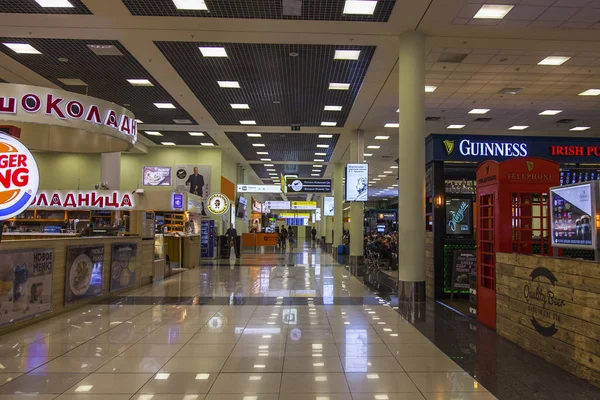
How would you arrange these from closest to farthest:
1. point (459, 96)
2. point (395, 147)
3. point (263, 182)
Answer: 1. point (459, 96)
2. point (395, 147)
3. point (263, 182)

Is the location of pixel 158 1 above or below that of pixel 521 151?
above

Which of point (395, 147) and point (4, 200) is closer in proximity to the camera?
point (4, 200)

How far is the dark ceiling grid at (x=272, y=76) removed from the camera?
8766 millimetres

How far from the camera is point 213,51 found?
8820 millimetres

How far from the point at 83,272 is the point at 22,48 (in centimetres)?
497

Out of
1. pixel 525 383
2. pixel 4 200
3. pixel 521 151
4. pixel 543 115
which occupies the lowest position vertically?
pixel 525 383

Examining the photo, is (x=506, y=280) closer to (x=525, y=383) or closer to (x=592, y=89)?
(x=525, y=383)

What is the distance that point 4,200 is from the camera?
341 cm

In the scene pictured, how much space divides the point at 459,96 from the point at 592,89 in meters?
3.06

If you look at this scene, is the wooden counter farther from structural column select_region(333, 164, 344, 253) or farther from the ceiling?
structural column select_region(333, 164, 344, 253)

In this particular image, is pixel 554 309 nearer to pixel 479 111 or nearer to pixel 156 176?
pixel 479 111

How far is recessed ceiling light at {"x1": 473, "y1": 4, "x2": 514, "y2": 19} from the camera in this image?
689cm

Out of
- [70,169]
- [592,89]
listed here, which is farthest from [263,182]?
[592,89]

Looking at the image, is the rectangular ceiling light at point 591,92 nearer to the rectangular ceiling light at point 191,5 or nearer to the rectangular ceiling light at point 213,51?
the rectangular ceiling light at point 213,51
